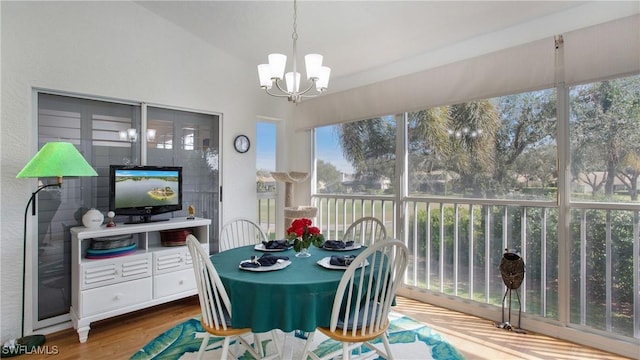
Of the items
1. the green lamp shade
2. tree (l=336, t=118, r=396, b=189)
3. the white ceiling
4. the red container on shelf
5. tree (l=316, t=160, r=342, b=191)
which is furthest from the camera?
tree (l=316, t=160, r=342, b=191)

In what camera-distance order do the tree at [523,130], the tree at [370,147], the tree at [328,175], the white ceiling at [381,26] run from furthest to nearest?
the tree at [328,175] < the tree at [370,147] < the tree at [523,130] < the white ceiling at [381,26]

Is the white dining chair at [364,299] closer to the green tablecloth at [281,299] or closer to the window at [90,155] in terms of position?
the green tablecloth at [281,299]

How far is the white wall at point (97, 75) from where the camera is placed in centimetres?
259

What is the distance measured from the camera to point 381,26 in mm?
3023

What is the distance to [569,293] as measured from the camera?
2.57m

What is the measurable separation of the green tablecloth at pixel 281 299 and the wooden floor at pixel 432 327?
1.33 meters

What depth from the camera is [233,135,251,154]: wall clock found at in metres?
4.09

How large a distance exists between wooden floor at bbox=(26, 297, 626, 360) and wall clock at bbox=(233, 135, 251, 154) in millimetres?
1924

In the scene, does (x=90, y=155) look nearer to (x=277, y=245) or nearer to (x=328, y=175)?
(x=277, y=245)

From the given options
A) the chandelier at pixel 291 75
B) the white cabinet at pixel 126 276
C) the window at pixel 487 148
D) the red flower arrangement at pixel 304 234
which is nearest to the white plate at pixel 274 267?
the red flower arrangement at pixel 304 234

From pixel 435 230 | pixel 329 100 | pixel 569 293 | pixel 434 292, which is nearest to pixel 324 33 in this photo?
pixel 329 100

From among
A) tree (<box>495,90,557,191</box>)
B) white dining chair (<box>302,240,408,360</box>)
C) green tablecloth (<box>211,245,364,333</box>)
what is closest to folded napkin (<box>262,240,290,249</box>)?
green tablecloth (<box>211,245,364,333</box>)

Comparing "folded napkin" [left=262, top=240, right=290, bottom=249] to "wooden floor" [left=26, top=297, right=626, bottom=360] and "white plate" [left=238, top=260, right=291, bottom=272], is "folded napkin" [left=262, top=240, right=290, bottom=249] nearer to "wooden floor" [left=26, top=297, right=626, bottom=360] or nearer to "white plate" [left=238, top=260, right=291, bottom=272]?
"white plate" [left=238, top=260, right=291, bottom=272]

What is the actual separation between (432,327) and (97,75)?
12.5 ft
